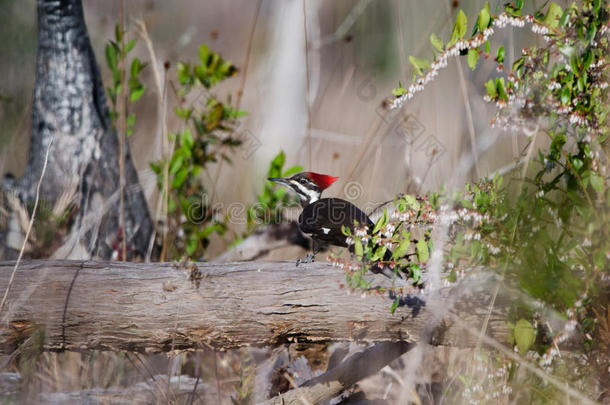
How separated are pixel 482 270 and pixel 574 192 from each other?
0.41m

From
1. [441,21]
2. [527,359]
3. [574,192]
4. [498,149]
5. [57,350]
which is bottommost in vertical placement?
[57,350]

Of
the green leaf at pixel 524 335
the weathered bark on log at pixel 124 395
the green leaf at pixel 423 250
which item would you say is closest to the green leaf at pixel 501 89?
the green leaf at pixel 423 250

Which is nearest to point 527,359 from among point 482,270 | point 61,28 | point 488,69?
point 482,270

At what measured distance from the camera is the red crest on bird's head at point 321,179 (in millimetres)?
2959

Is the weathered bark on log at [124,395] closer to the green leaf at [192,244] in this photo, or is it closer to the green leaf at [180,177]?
the green leaf at [192,244]

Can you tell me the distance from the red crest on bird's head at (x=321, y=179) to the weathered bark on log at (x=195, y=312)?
2.74 feet

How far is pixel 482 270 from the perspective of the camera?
190 centimetres

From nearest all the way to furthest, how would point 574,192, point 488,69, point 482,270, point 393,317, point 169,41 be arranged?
point 574,192 → point 482,270 → point 393,317 → point 488,69 → point 169,41

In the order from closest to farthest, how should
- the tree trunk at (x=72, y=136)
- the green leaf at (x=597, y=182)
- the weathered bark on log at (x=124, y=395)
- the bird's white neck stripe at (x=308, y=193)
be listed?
the green leaf at (x=597, y=182)
the weathered bark on log at (x=124, y=395)
the bird's white neck stripe at (x=308, y=193)
the tree trunk at (x=72, y=136)

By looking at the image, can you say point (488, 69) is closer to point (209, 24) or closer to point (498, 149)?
point (498, 149)

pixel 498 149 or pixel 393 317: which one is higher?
pixel 498 149

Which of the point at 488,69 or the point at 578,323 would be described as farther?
the point at 488,69

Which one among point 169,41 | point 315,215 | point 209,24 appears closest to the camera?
point 315,215

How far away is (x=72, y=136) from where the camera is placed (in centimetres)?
371
